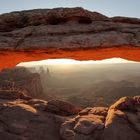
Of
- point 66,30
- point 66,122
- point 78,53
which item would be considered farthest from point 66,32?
point 66,122

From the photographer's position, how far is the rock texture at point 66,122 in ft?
34.3

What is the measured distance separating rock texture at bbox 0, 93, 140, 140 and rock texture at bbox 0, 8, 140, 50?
2891 millimetres

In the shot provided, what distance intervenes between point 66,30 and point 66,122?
14.5 ft

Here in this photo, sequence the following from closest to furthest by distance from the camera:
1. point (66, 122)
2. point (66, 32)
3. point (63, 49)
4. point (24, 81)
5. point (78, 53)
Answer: point (66, 122), point (66, 32), point (63, 49), point (78, 53), point (24, 81)

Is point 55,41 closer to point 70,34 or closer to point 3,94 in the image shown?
point 70,34

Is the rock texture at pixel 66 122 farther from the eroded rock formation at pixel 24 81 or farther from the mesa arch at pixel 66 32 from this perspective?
the eroded rock formation at pixel 24 81

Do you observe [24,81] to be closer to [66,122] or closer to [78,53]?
[78,53]

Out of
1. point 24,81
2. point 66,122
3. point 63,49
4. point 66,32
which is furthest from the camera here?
point 24,81

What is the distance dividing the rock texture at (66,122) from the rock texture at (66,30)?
2891 mm

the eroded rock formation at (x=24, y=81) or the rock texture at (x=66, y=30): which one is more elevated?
the rock texture at (x=66, y=30)

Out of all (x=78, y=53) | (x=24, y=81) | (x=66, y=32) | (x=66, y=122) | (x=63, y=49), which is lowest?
(x=24, y=81)

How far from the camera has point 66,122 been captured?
11211 millimetres

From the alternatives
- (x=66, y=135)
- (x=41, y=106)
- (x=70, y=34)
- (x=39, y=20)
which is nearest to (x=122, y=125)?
A: (x=66, y=135)

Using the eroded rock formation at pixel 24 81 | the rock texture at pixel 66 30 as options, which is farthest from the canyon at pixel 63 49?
the eroded rock formation at pixel 24 81
